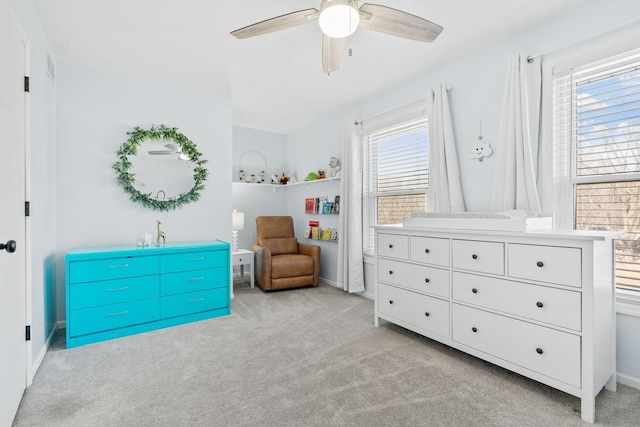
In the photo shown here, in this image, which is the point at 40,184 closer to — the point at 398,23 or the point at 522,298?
the point at 398,23

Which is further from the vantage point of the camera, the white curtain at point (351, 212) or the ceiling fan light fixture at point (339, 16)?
the white curtain at point (351, 212)

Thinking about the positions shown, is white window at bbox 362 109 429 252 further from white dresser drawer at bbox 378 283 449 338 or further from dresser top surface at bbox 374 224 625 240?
white dresser drawer at bbox 378 283 449 338

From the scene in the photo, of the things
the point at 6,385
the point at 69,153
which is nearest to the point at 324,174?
the point at 69,153

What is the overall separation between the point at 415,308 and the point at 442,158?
4.57 feet

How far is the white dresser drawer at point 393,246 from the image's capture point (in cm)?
271

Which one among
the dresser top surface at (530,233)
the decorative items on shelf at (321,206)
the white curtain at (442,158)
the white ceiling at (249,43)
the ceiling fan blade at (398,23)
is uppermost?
the white ceiling at (249,43)

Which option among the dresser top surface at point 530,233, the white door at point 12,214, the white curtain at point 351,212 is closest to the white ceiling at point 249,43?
the white curtain at point 351,212

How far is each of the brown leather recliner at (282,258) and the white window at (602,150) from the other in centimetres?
291

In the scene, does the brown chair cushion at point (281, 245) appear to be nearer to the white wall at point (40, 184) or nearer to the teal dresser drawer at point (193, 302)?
the teal dresser drawer at point (193, 302)

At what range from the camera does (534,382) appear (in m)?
1.99

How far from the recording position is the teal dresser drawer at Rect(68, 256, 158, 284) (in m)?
2.60

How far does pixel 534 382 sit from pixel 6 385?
9.54 feet

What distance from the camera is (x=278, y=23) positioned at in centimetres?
184

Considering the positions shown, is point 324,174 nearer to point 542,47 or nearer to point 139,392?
point 542,47
